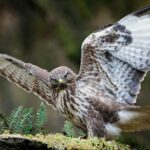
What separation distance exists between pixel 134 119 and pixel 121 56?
703mm

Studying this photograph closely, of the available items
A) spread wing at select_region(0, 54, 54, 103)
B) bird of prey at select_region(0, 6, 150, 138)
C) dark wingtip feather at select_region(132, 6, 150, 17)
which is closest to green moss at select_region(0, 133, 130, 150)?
bird of prey at select_region(0, 6, 150, 138)

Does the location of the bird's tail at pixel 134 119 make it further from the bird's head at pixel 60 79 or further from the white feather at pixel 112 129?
the bird's head at pixel 60 79

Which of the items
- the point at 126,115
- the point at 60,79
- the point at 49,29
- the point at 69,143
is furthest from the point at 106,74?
the point at 49,29

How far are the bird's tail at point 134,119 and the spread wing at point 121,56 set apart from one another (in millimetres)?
320

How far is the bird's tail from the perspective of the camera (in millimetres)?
7008

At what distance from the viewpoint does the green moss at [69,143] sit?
6000 millimetres

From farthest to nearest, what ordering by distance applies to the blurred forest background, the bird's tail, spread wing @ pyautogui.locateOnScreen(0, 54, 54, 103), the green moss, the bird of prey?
1. the blurred forest background
2. spread wing @ pyautogui.locateOnScreen(0, 54, 54, 103)
3. the bird of prey
4. the bird's tail
5. the green moss

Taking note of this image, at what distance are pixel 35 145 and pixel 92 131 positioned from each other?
1370mm

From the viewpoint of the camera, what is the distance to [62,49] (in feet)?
44.5

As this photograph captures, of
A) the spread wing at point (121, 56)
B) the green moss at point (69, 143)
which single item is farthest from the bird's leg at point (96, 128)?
the green moss at point (69, 143)

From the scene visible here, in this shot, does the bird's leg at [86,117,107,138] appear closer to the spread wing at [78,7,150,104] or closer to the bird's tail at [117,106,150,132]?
the bird's tail at [117,106,150,132]

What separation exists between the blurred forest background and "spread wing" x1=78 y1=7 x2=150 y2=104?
522cm

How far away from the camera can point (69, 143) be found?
6.18 m

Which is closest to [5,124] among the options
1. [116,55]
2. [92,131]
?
[92,131]
